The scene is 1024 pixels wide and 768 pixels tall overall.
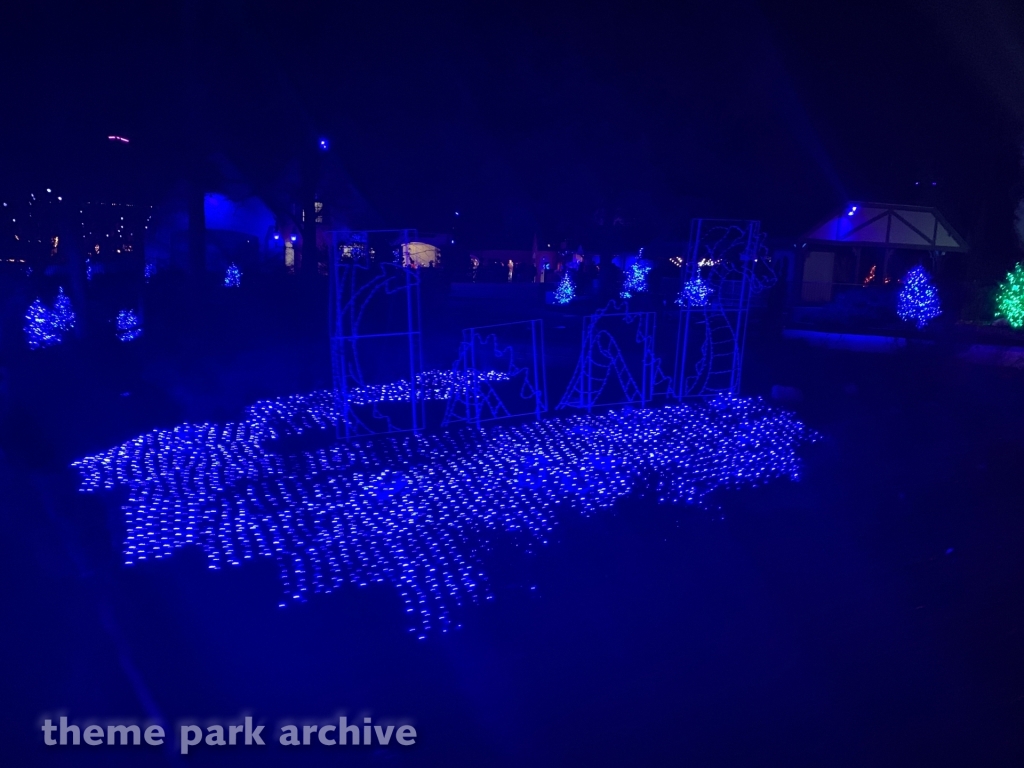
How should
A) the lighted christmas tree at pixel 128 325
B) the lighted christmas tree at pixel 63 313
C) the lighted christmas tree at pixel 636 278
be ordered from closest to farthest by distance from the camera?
the lighted christmas tree at pixel 63 313, the lighted christmas tree at pixel 128 325, the lighted christmas tree at pixel 636 278

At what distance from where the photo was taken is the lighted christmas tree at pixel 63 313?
14754mm

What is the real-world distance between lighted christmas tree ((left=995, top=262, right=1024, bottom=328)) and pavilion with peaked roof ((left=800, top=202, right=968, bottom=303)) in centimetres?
718

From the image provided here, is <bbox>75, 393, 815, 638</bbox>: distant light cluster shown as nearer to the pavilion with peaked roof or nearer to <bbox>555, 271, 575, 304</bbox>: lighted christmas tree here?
<bbox>555, 271, 575, 304</bbox>: lighted christmas tree

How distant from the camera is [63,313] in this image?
15.1 meters

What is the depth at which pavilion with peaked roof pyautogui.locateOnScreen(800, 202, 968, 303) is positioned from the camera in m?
29.1

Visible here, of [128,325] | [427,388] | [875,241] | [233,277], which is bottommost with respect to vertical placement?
[427,388]

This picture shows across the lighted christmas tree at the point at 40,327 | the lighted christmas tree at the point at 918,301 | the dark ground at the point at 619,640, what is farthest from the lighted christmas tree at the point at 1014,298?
the lighted christmas tree at the point at 40,327

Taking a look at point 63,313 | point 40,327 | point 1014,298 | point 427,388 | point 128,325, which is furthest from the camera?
point 1014,298

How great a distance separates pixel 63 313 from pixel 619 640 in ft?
44.8

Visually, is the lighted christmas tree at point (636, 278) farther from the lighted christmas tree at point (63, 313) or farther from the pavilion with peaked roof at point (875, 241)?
the lighted christmas tree at point (63, 313)

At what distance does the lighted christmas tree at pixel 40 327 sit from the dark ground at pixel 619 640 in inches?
236

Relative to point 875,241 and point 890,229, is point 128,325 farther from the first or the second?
point 890,229

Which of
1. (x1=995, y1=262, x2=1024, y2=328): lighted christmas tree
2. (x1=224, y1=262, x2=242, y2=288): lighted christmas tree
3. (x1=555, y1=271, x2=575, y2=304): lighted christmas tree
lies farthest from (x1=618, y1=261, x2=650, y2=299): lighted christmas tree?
(x1=224, y1=262, x2=242, y2=288): lighted christmas tree

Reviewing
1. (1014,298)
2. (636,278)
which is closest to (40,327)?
(636,278)
